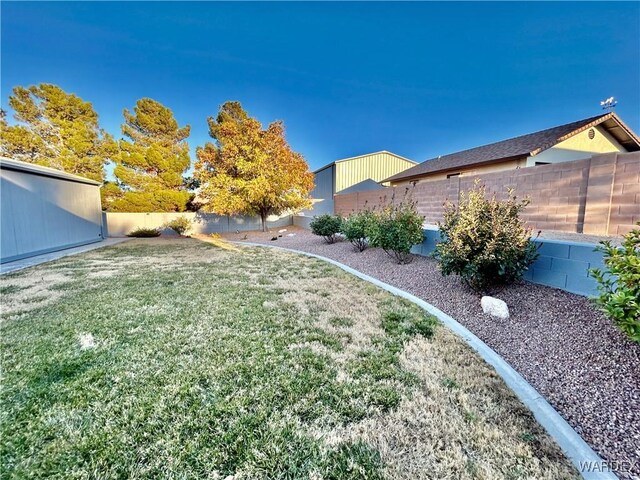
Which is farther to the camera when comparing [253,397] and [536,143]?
[536,143]

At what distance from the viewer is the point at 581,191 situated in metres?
4.97

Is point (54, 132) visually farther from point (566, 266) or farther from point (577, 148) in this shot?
point (577, 148)

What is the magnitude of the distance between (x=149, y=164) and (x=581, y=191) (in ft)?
62.0

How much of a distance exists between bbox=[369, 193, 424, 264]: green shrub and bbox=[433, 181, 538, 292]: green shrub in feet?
5.26

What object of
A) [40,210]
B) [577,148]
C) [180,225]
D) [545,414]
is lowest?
[545,414]

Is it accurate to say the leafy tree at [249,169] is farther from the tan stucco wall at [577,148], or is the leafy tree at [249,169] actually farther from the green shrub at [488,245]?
the tan stucco wall at [577,148]

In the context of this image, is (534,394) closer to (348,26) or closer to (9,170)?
(348,26)

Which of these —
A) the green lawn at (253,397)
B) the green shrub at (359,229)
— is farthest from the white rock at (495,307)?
the green shrub at (359,229)

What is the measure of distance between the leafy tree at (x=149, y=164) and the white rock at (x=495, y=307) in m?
17.1

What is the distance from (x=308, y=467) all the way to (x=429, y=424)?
0.83 m

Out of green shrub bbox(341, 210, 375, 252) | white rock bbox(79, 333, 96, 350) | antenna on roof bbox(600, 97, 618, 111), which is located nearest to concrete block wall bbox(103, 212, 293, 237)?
green shrub bbox(341, 210, 375, 252)

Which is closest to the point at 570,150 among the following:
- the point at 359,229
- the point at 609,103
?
the point at 609,103

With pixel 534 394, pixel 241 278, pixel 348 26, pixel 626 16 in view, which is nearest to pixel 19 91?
pixel 348 26

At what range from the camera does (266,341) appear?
108 inches
